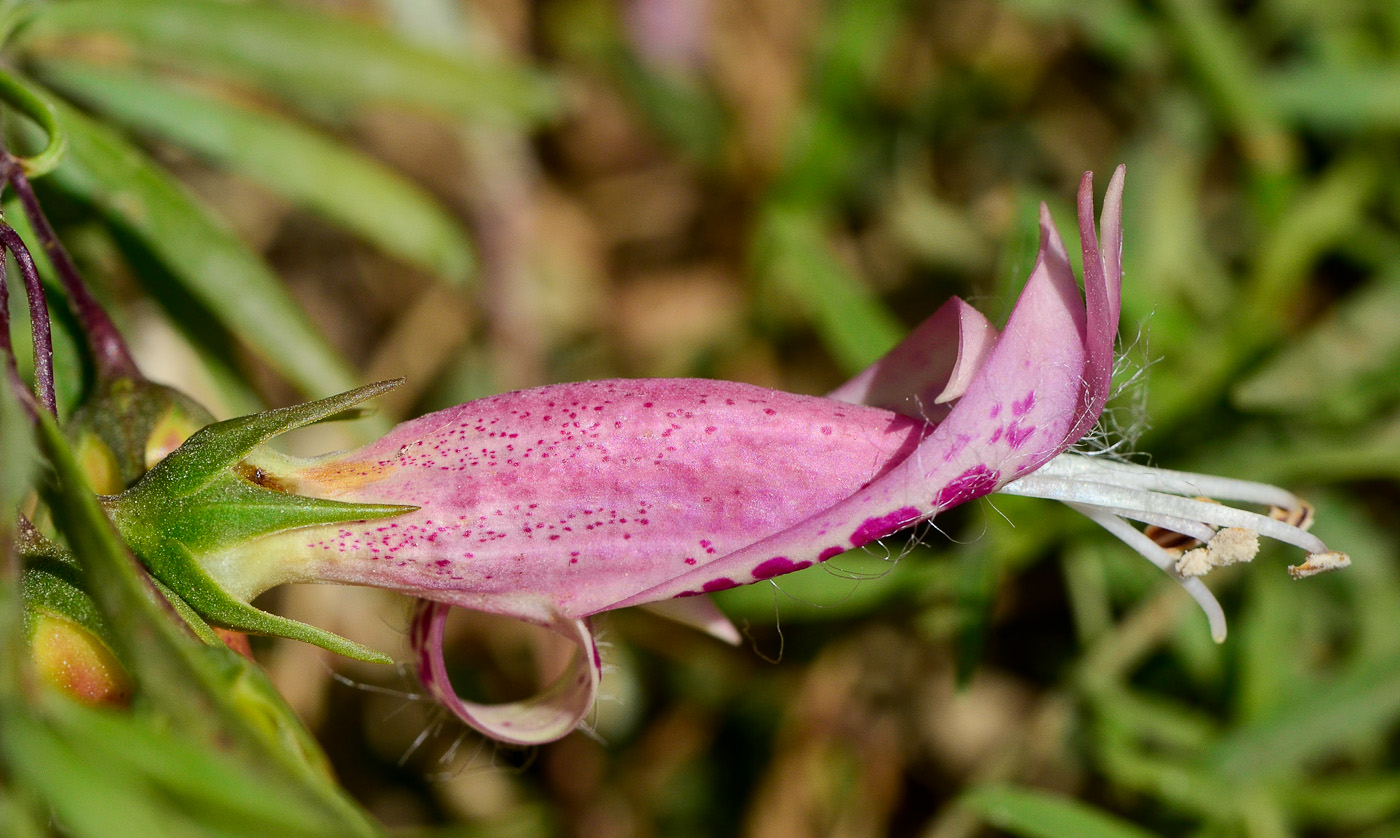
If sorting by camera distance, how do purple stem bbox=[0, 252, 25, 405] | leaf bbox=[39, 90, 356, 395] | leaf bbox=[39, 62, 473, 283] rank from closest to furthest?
purple stem bbox=[0, 252, 25, 405], leaf bbox=[39, 90, 356, 395], leaf bbox=[39, 62, 473, 283]

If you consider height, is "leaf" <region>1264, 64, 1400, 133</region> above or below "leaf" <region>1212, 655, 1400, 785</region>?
above

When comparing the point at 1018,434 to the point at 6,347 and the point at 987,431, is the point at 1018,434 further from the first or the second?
the point at 6,347

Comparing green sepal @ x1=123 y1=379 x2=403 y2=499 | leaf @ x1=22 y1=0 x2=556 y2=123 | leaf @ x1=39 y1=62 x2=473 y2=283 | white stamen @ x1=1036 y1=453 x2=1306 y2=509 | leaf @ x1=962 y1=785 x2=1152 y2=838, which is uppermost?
leaf @ x1=22 y1=0 x2=556 y2=123

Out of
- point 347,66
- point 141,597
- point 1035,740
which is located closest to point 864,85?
point 347,66

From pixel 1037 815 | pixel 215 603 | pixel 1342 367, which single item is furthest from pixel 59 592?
pixel 1342 367

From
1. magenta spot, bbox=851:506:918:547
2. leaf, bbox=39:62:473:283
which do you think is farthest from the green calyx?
leaf, bbox=39:62:473:283

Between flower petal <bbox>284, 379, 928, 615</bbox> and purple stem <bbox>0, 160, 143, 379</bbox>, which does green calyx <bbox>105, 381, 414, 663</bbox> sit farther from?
purple stem <bbox>0, 160, 143, 379</bbox>

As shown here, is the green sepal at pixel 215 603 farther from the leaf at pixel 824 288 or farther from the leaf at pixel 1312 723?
the leaf at pixel 1312 723
